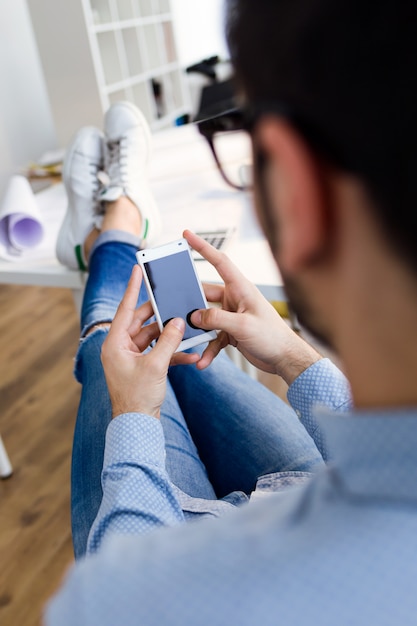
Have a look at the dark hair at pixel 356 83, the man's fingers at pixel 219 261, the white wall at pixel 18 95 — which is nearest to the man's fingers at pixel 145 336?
the man's fingers at pixel 219 261

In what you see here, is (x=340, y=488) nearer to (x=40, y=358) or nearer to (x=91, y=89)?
(x=40, y=358)

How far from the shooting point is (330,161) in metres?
0.26

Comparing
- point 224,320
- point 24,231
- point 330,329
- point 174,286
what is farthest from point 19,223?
point 330,329

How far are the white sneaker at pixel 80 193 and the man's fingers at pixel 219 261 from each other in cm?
39

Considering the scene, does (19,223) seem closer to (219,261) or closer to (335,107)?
(219,261)

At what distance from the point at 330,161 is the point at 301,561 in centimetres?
19

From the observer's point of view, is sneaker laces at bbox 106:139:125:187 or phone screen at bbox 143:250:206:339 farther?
sneaker laces at bbox 106:139:125:187

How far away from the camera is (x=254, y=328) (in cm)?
68

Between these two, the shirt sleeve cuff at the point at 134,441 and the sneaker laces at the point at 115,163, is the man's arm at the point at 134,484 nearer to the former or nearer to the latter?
the shirt sleeve cuff at the point at 134,441

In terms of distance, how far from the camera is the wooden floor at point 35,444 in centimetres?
121

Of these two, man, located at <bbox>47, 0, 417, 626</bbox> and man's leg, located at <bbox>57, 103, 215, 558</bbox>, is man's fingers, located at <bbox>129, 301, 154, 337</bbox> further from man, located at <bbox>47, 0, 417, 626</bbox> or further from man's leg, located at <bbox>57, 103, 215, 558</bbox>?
man, located at <bbox>47, 0, 417, 626</bbox>

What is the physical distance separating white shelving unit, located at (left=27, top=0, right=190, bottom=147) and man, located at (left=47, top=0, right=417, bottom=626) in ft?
8.07

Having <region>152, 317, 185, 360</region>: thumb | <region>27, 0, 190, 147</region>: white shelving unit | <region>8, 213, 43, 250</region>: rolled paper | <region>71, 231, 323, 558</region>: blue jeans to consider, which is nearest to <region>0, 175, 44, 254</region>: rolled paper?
<region>8, 213, 43, 250</region>: rolled paper

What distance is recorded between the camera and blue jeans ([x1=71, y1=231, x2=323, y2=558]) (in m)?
0.67
